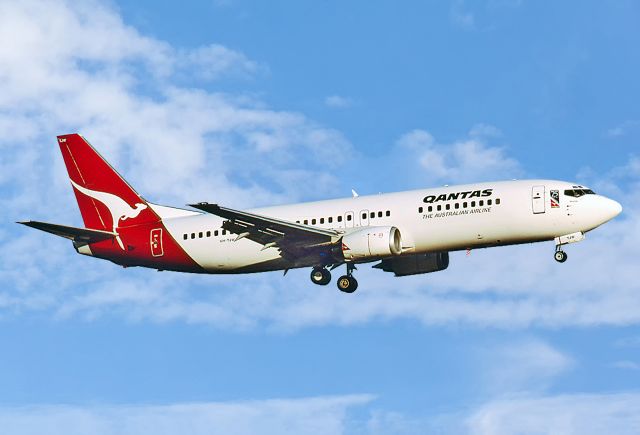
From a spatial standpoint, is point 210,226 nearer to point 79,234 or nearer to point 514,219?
point 79,234

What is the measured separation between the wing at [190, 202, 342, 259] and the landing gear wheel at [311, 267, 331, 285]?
1239mm

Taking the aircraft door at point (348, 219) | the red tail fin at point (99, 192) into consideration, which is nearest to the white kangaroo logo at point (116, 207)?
the red tail fin at point (99, 192)

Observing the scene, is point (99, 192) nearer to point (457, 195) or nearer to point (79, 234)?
point (79, 234)

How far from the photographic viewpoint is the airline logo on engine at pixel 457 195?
5194 cm

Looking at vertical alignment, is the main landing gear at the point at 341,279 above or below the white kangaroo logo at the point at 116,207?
below

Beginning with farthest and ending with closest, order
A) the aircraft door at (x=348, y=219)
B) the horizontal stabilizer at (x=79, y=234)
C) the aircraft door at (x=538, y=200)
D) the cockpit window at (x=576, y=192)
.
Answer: the horizontal stabilizer at (x=79, y=234), the aircraft door at (x=348, y=219), the cockpit window at (x=576, y=192), the aircraft door at (x=538, y=200)

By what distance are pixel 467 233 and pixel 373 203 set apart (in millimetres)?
5215

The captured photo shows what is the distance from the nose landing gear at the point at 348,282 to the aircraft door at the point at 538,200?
1012cm

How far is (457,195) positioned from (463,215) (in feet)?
4.01

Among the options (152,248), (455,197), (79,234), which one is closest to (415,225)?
(455,197)

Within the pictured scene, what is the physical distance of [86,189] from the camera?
206 feet

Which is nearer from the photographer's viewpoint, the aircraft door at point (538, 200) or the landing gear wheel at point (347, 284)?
the aircraft door at point (538, 200)

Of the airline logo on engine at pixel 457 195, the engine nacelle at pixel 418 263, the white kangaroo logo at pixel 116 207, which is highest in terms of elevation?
the white kangaroo logo at pixel 116 207

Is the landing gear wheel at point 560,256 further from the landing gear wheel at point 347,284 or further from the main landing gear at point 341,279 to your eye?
the landing gear wheel at point 347,284
